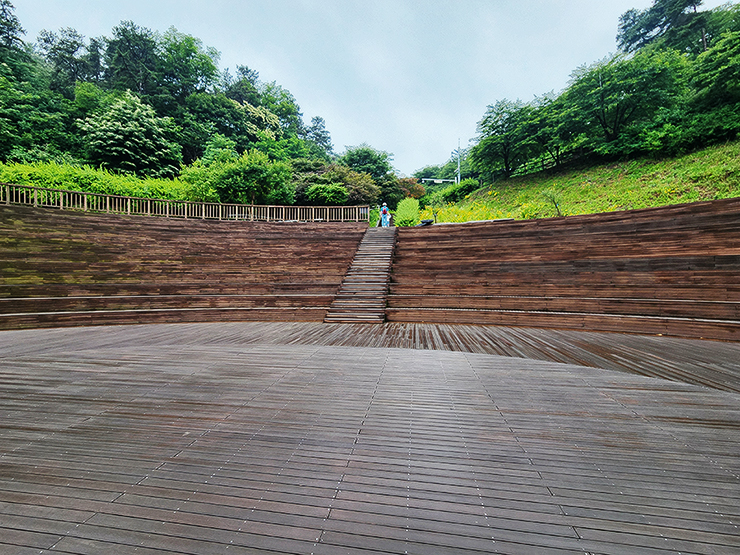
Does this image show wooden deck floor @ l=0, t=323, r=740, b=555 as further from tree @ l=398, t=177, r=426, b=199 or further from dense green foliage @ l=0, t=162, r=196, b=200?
tree @ l=398, t=177, r=426, b=199

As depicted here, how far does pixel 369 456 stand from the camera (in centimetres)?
214

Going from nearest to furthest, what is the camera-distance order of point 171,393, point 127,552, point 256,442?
point 127,552 < point 256,442 < point 171,393

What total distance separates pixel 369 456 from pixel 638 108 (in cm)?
2147

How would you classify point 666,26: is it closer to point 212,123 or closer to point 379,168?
point 379,168

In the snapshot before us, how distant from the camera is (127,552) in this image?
138cm

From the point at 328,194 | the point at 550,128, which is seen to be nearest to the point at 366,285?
the point at 328,194

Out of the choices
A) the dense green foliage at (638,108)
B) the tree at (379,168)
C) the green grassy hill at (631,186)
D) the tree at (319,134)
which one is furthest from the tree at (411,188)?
the tree at (319,134)

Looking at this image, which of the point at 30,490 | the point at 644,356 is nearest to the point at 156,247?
the point at 30,490

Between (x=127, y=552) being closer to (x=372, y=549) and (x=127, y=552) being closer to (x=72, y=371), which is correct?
(x=372, y=549)

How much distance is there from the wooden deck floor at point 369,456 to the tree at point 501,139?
1813 cm

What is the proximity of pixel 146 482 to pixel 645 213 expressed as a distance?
9.76 m

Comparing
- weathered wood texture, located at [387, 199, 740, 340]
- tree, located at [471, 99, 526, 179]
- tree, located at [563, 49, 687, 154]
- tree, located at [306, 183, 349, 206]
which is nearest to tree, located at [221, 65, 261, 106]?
tree, located at [306, 183, 349, 206]

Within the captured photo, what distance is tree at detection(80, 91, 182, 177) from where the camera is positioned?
1714cm

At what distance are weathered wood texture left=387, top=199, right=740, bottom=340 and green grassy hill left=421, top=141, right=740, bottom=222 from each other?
331cm
